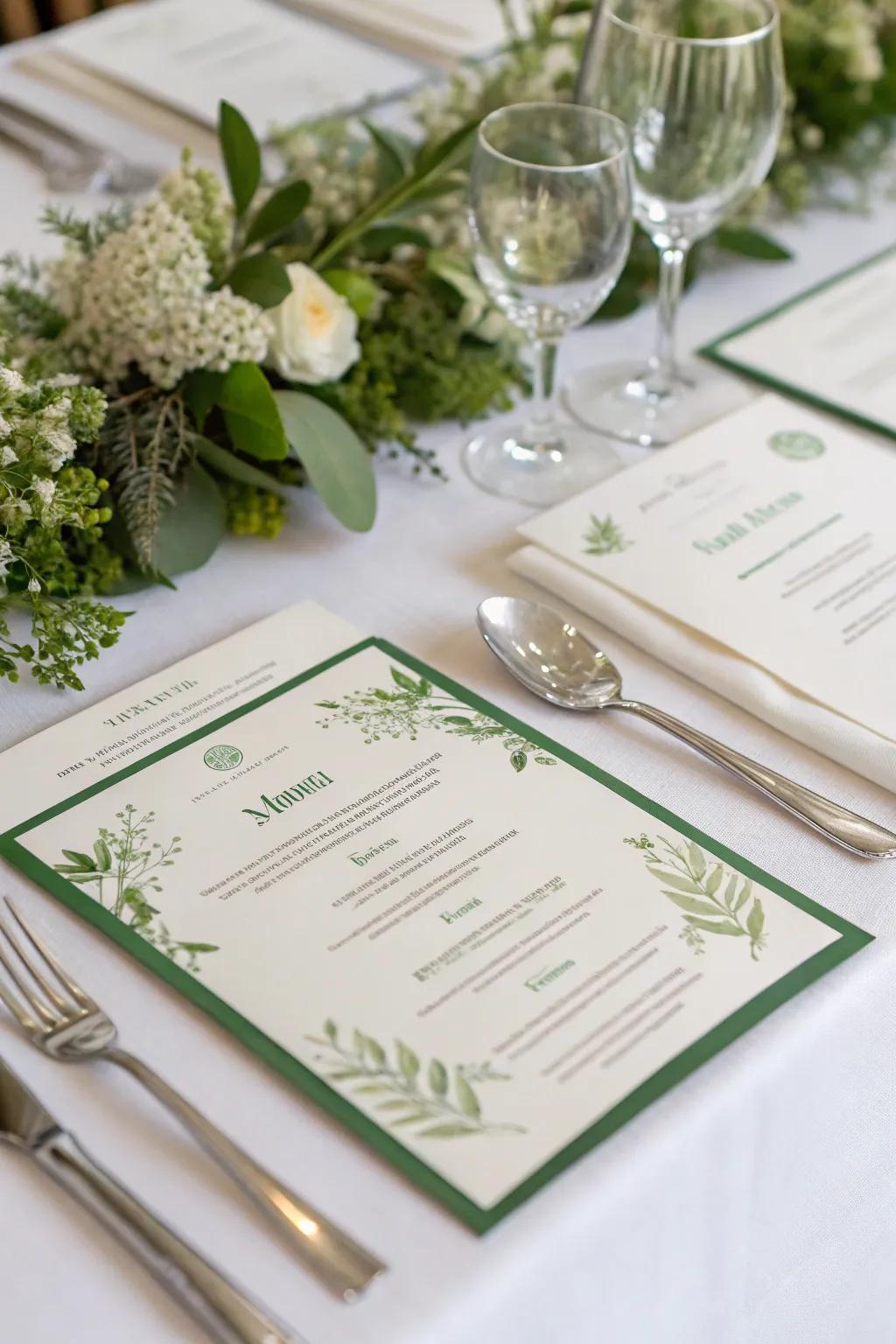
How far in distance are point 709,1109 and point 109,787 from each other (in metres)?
0.35

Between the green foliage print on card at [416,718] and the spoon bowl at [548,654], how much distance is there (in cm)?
4

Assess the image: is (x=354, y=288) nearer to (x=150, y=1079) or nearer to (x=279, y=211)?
(x=279, y=211)

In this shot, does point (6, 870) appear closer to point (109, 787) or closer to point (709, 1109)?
point (109, 787)

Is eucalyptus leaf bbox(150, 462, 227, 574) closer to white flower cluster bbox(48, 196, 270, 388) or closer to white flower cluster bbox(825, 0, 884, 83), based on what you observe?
white flower cluster bbox(48, 196, 270, 388)

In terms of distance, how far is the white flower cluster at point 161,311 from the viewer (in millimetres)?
877

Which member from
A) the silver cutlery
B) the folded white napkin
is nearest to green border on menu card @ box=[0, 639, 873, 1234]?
the folded white napkin

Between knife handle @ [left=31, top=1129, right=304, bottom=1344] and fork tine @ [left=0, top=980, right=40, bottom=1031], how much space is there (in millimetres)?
63

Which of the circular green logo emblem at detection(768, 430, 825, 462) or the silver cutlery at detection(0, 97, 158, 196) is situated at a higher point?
the silver cutlery at detection(0, 97, 158, 196)

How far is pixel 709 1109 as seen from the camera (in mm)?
580

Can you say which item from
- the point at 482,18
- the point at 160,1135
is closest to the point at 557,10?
the point at 482,18

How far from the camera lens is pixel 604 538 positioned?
91 centimetres

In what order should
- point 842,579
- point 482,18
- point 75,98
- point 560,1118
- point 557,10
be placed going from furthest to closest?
point 482,18 < point 75,98 < point 557,10 < point 842,579 < point 560,1118

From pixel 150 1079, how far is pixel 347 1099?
0.08 m

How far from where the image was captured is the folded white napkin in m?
0.75
